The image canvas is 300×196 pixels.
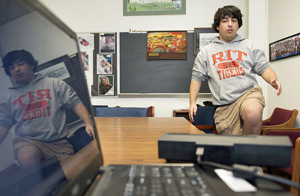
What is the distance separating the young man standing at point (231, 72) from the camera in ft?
5.69

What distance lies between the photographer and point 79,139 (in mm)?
332

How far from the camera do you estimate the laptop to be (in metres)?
0.21

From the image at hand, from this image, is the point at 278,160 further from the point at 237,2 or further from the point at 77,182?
the point at 237,2

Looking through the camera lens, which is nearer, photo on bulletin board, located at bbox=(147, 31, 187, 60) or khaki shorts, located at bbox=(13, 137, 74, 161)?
khaki shorts, located at bbox=(13, 137, 74, 161)

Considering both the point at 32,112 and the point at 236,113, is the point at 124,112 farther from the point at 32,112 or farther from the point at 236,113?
the point at 32,112

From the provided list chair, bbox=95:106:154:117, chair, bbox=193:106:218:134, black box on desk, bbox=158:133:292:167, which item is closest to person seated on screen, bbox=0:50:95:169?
black box on desk, bbox=158:133:292:167

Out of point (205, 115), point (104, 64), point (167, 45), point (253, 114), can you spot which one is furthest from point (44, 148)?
point (104, 64)

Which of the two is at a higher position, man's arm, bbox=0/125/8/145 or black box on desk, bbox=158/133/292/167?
man's arm, bbox=0/125/8/145

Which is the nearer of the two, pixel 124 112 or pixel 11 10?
pixel 11 10

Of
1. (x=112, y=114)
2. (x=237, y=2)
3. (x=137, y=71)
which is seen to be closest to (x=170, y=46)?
(x=137, y=71)

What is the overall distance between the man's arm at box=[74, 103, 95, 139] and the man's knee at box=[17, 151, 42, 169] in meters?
0.12

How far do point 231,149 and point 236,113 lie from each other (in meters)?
1.45

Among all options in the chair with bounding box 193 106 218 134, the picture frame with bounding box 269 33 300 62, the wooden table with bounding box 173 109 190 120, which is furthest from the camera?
the wooden table with bounding box 173 109 190 120

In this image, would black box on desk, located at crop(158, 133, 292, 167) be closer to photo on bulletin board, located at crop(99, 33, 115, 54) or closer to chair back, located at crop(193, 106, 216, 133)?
chair back, located at crop(193, 106, 216, 133)
